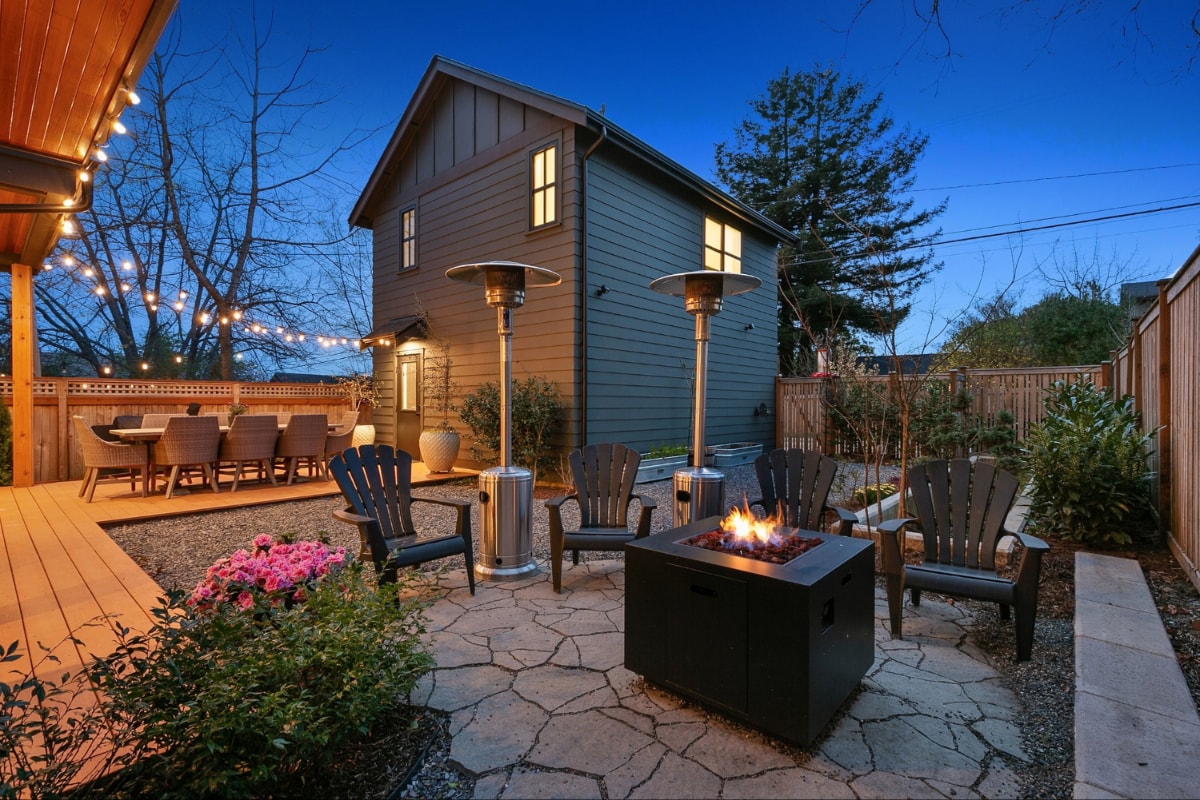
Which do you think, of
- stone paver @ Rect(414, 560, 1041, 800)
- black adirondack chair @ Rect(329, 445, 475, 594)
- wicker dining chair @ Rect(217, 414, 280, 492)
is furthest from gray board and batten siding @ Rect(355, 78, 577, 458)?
stone paver @ Rect(414, 560, 1041, 800)

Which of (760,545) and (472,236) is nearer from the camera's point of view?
(760,545)

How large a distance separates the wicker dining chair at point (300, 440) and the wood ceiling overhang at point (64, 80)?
307 cm

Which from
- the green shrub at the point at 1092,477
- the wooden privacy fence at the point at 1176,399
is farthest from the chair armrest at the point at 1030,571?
the green shrub at the point at 1092,477

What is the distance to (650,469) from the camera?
7551mm

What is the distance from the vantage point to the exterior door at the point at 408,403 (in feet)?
30.7

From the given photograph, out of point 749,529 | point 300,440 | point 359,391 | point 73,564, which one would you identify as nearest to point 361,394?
point 359,391

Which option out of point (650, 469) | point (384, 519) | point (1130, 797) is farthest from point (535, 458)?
point (1130, 797)

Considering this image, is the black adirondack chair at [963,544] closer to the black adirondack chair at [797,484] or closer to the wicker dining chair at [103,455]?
the black adirondack chair at [797,484]

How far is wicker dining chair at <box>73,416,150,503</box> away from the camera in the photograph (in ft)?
18.9

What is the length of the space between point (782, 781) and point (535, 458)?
561cm

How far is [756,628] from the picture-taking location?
6.15 feet

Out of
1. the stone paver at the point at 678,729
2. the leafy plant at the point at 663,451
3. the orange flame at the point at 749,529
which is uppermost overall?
the orange flame at the point at 749,529

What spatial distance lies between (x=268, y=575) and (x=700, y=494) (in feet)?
7.86

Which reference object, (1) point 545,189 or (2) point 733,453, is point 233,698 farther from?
(2) point 733,453
